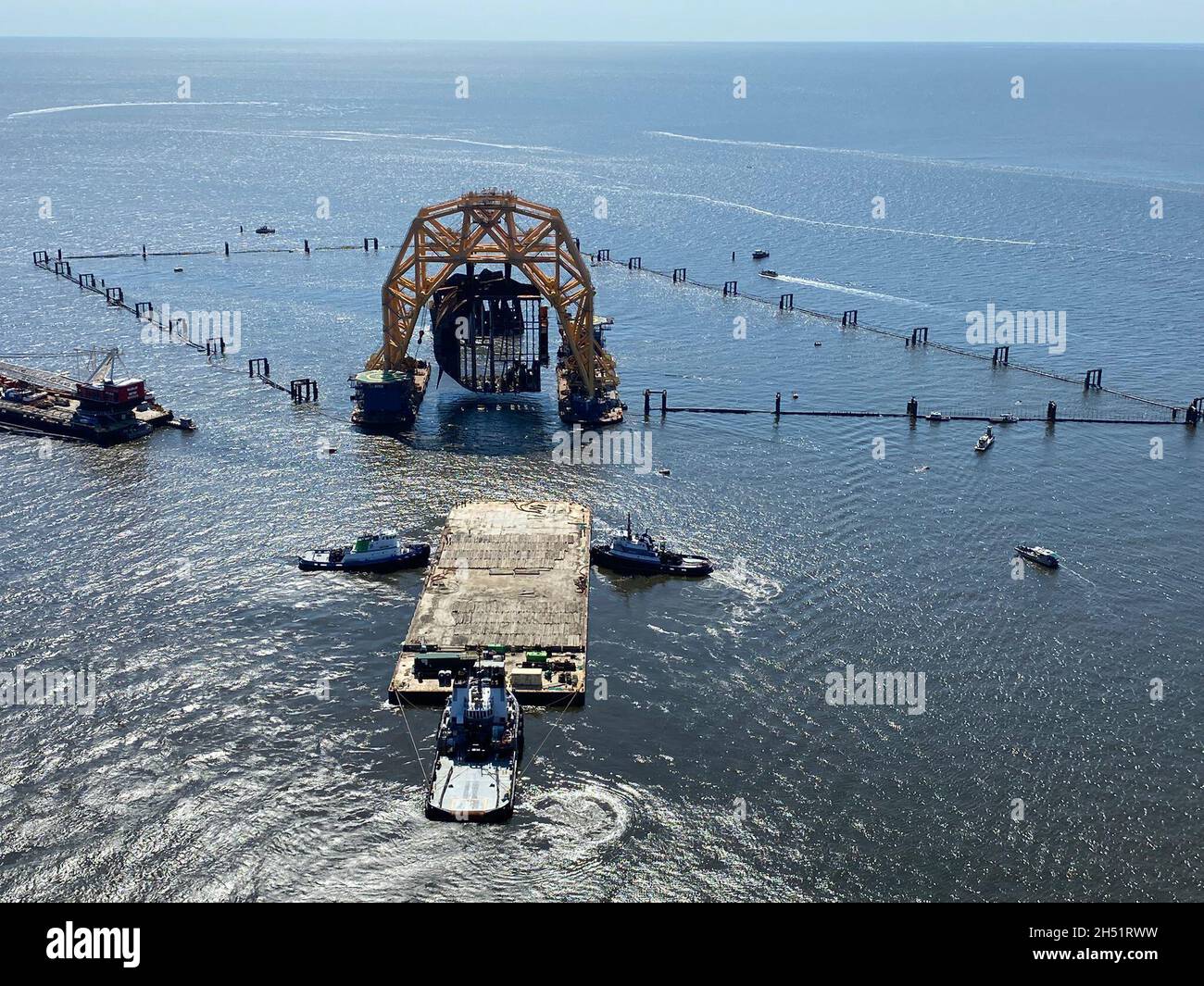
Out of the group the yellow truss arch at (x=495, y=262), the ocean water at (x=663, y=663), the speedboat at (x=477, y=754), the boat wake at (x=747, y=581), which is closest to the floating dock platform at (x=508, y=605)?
the ocean water at (x=663, y=663)

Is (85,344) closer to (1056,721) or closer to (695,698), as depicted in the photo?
(695,698)

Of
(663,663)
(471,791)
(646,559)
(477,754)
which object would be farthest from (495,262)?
(471,791)

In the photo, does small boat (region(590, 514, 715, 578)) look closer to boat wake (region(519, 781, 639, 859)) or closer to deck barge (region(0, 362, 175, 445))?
boat wake (region(519, 781, 639, 859))

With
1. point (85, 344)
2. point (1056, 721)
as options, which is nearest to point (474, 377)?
point (85, 344)

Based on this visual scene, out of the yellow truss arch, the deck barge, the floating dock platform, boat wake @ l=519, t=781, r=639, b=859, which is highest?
the yellow truss arch

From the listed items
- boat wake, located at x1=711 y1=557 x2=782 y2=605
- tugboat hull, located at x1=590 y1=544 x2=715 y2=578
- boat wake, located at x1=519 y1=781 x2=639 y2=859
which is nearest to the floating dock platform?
tugboat hull, located at x1=590 y1=544 x2=715 y2=578

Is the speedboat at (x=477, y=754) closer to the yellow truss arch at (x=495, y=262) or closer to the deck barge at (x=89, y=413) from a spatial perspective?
the yellow truss arch at (x=495, y=262)

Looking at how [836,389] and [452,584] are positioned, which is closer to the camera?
[452,584]
